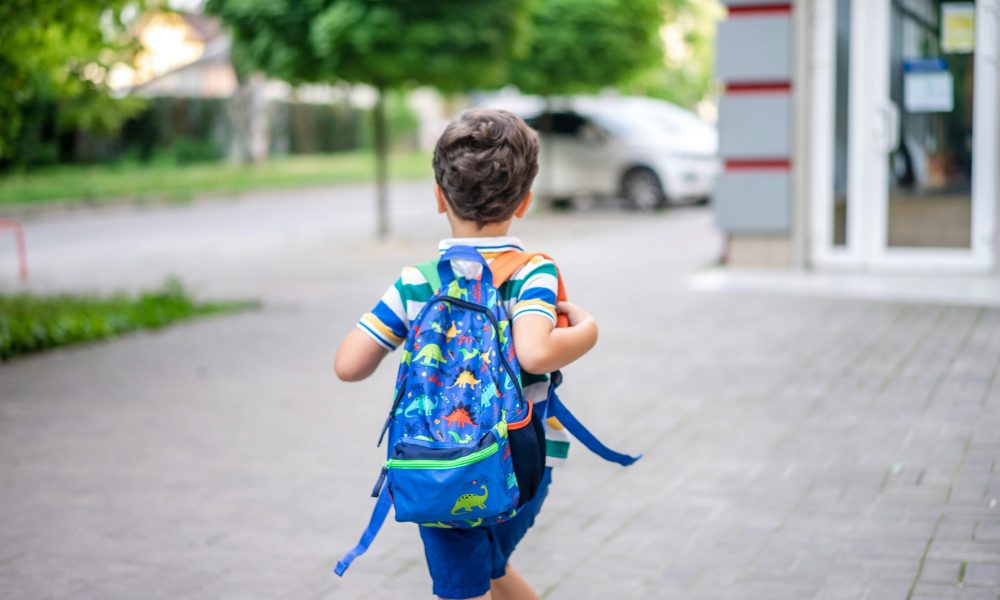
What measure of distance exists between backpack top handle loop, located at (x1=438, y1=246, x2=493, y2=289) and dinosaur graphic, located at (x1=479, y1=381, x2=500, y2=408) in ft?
0.76

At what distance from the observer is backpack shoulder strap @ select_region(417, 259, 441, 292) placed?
281cm

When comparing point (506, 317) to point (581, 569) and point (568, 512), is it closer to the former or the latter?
point (581, 569)

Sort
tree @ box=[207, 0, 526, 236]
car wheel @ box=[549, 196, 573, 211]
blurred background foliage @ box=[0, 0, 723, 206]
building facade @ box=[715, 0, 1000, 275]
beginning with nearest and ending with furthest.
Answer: blurred background foliage @ box=[0, 0, 723, 206], building facade @ box=[715, 0, 1000, 275], tree @ box=[207, 0, 526, 236], car wheel @ box=[549, 196, 573, 211]

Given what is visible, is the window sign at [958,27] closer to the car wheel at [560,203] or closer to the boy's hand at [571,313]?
the boy's hand at [571,313]

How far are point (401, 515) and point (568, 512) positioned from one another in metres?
2.25

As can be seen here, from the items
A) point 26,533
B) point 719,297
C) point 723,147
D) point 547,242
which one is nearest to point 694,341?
point 719,297

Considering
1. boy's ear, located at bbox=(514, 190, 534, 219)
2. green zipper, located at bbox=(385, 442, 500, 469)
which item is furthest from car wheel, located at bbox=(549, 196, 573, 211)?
green zipper, located at bbox=(385, 442, 500, 469)

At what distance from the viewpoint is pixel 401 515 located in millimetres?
2725

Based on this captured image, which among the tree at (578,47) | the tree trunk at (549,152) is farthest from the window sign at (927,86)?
the tree trunk at (549,152)

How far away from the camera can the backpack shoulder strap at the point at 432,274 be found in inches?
111

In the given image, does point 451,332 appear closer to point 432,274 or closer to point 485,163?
point 432,274

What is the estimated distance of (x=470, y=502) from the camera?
8.84 ft

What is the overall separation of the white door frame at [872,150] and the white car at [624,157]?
851 cm

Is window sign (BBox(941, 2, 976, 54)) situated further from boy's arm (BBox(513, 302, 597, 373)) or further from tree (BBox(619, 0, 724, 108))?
tree (BBox(619, 0, 724, 108))
